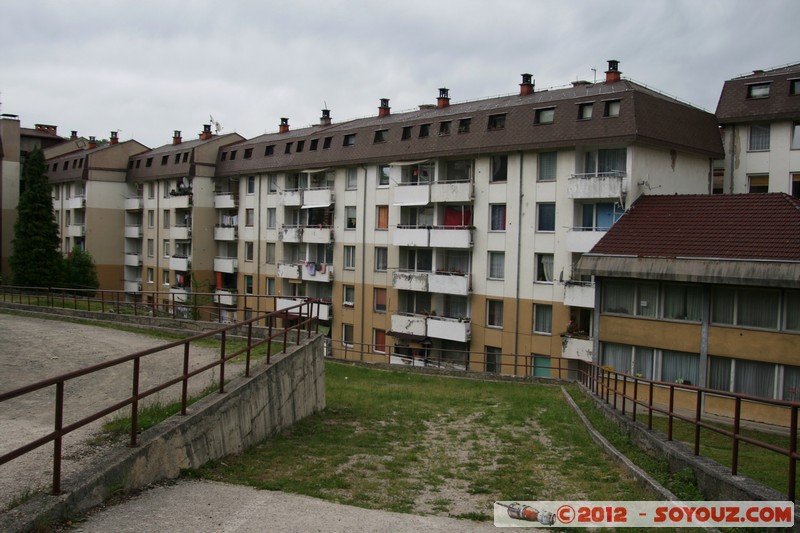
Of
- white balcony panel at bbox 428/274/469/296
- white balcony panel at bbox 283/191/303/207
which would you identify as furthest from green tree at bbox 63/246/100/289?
white balcony panel at bbox 428/274/469/296

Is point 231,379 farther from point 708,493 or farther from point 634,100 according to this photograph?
point 634,100

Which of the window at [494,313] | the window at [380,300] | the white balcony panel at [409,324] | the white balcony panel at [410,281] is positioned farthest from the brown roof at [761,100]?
the window at [380,300]

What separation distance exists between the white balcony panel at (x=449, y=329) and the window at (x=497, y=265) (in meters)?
2.60

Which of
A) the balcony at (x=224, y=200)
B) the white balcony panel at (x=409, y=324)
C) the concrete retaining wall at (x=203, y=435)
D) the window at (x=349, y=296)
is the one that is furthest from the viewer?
the balcony at (x=224, y=200)

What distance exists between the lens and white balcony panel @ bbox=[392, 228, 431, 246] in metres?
35.6

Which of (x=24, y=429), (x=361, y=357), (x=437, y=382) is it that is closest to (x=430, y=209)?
(x=361, y=357)

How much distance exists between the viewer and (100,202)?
5784 centimetres

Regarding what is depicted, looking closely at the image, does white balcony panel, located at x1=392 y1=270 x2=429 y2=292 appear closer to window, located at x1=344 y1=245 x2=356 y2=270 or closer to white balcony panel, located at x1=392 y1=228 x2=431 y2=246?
white balcony panel, located at x1=392 y1=228 x2=431 y2=246

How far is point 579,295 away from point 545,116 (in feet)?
26.9

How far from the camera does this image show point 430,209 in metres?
A: 37.2

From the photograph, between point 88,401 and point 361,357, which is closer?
point 88,401

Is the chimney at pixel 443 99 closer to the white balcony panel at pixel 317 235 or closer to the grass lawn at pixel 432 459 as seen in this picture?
the white balcony panel at pixel 317 235

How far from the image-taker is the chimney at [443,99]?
41688 mm

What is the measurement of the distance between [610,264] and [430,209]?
15147 millimetres
